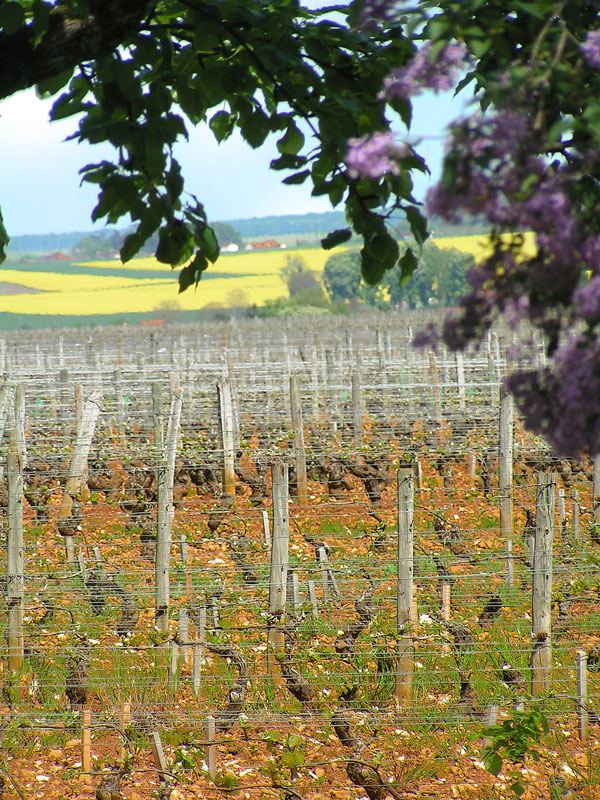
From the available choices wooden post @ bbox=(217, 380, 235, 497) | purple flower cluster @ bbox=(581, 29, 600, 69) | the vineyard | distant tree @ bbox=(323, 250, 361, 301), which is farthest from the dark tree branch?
distant tree @ bbox=(323, 250, 361, 301)

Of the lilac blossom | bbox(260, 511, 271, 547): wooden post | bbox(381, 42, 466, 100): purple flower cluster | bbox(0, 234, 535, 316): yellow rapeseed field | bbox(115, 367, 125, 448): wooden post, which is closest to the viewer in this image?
the lilac blossom

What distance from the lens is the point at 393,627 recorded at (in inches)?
251

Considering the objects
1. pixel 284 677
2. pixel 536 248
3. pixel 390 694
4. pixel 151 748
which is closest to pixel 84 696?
pixel 151 748

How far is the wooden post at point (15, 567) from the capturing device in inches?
253

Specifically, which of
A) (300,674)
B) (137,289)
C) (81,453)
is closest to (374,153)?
(300,674)

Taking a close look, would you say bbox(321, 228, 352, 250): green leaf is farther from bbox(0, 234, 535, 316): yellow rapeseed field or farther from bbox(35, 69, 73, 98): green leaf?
bbox(0, 234, 535, 316): yellow rapeseed field

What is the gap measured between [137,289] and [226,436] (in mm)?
74274

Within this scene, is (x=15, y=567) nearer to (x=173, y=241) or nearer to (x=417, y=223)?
(x=173, y=241)

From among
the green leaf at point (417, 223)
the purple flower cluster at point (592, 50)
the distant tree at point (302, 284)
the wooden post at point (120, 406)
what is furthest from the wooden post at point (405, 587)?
the distant tree at point (302, 284)

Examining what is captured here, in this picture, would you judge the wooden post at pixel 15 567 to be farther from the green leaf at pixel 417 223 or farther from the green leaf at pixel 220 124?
the green leaf at pixel 417 223

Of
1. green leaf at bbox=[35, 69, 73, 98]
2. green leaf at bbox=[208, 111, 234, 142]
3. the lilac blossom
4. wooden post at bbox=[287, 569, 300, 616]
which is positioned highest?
green leaf at bbox=[35, 69, 73, 98]

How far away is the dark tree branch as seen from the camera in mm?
3303

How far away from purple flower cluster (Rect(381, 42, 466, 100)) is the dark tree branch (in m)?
1.56

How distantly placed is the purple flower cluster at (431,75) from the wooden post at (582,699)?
402 centimetres
